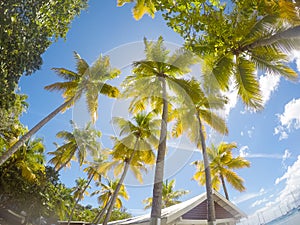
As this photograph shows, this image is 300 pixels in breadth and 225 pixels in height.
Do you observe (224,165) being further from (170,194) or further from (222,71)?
(222,71)

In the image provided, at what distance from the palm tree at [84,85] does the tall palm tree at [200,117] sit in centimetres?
390

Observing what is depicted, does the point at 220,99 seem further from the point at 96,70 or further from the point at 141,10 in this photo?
the point at 96,70

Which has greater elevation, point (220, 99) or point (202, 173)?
point (202, 173)

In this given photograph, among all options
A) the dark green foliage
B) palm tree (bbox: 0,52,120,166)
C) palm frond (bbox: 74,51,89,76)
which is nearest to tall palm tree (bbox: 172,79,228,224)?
palm tree (bbox: 0,52,120,166)

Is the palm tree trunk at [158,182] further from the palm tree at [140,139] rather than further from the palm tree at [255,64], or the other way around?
the palm tree at [140,139]

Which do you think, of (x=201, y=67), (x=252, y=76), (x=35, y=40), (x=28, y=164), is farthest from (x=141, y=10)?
(x=28, y=164)

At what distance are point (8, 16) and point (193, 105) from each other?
8.58m

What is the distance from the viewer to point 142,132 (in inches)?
685

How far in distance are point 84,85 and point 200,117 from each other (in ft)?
22.4

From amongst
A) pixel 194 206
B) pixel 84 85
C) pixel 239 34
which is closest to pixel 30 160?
pixel 84 85

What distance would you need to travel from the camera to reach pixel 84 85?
47.5ft

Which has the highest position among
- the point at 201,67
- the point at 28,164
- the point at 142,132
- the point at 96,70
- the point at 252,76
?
the point at 96,70

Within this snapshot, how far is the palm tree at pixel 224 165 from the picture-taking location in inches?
777

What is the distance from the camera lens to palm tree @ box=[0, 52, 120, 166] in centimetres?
1302
